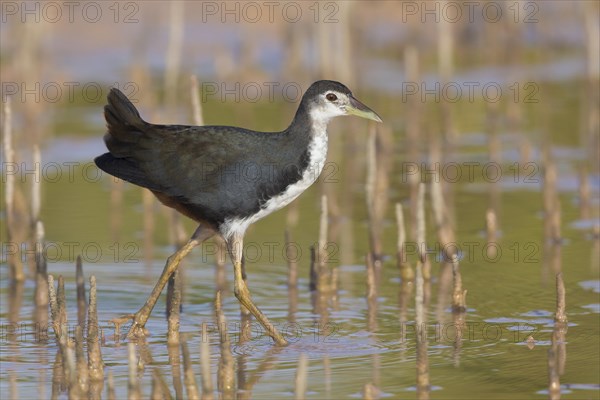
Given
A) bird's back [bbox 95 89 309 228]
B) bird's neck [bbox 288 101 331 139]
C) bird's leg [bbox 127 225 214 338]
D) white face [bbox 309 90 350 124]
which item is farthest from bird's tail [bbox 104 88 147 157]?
white face [bbox 309 90 350 124]

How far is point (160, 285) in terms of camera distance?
8852 mm

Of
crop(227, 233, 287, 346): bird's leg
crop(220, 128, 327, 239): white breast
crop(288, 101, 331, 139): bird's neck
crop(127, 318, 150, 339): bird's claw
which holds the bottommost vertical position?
crop(127, 318, 150, 339): bird's claw

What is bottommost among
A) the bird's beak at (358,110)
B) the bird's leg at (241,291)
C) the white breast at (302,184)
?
the bird's leg at (241,291)

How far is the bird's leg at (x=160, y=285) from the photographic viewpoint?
876cm

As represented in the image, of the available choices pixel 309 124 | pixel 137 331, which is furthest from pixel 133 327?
pixel 309 124

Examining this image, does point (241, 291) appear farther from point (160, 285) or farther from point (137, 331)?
point (137, 331)

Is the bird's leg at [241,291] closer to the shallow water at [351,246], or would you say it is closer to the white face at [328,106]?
the shallow water at [351,246]

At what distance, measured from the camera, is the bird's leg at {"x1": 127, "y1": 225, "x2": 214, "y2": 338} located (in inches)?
345

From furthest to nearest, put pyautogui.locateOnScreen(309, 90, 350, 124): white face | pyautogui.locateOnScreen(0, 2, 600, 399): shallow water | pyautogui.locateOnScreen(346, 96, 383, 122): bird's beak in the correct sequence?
pyautogui.locateOnScreen(346, 96, 383, 122): bird's beak, pyautogui.locateOnScreen(309, 90, 350, 124): white face, pyautogui.locateOnScreen(0, 2, 600, 399): shallow water

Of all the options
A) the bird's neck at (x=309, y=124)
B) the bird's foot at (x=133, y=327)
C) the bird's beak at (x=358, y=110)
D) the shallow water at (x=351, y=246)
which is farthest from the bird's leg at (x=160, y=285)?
the bird's beak at (x=358, y=110)

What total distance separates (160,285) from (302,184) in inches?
49.0

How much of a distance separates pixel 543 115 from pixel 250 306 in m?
8.42

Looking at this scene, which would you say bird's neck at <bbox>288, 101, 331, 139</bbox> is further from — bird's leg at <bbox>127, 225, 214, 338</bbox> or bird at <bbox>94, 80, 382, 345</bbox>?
bird's leg at <bbox>127, 225, 214, 338</bbox>

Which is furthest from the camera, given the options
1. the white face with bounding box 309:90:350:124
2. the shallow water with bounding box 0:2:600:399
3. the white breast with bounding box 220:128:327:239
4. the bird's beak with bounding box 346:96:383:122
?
the bird's beak with bounding box 346:96:383:122
